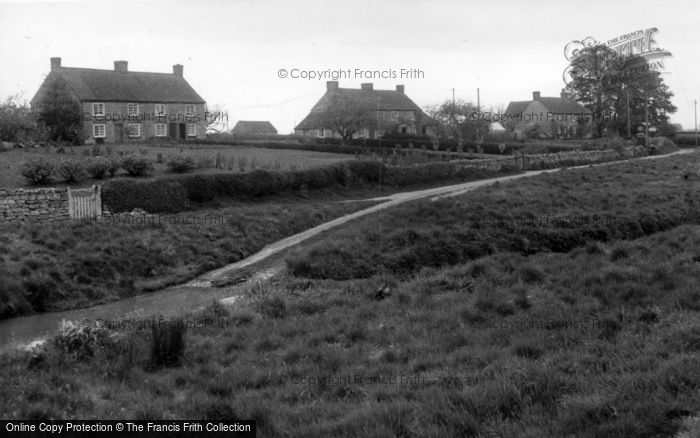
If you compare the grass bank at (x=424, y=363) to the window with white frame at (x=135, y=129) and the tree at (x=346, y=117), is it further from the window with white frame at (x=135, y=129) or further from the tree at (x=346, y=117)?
the window with white frame at (x=135, y=129)

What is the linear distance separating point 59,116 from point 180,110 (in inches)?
1022

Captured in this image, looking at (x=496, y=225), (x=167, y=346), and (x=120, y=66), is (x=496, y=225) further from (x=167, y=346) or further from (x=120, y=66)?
(x=120, y=66)

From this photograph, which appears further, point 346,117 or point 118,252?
point 346,117

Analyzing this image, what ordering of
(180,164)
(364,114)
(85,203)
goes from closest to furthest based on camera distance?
(85,203) → (180,164) → (364,114)

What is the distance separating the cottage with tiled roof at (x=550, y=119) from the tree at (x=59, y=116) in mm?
37808

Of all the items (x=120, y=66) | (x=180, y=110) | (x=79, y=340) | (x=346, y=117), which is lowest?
(x=79, y=340)

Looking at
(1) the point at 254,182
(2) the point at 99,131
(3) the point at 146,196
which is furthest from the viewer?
(2) the point at 99,131

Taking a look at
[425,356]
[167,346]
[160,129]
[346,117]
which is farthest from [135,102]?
[425,356]

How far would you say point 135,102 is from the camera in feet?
215

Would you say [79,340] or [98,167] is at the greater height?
[98,167]

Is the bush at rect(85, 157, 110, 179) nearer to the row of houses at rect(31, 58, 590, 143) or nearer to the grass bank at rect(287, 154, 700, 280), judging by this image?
the grass bank at rect(287, 154, 700, 280)

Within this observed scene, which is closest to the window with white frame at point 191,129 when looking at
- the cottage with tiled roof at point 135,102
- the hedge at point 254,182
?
the cottage with tiled roof at point 135,102

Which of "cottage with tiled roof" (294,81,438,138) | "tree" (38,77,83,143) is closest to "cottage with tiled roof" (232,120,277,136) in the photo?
"cottage with tiled roof" (294,81,438,138)

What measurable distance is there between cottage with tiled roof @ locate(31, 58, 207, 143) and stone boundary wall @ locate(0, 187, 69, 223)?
42.7 m
